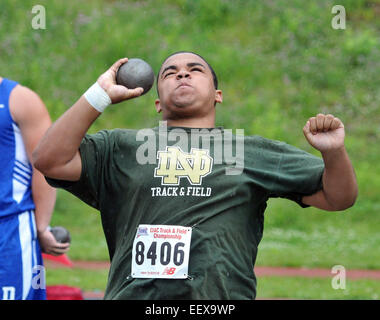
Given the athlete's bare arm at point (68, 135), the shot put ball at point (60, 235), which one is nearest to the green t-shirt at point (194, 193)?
the athlete's bare arm at point (68, 135)

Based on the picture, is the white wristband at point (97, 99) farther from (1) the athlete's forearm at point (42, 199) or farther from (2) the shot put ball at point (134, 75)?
(1) the athlete's forearm at point (42, 199)

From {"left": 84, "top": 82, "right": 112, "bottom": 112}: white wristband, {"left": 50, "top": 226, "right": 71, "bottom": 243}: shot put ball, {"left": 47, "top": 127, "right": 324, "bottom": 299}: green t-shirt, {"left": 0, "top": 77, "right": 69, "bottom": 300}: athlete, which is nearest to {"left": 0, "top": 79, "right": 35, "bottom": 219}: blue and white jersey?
{"left": 0, "top": 77, "right": 69, "bottom": 300}: athlete

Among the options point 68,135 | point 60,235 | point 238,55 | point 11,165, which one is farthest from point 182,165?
point 238,55

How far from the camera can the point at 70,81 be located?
57.4 ft

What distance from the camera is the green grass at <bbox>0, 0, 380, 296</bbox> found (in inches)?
646

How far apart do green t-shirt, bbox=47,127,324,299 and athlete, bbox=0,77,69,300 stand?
100 centimetres

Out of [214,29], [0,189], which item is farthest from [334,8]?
[0,189]

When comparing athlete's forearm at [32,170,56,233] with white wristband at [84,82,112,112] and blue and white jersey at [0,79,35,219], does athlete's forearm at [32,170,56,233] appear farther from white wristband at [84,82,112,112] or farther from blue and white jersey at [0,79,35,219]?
white wristband at [84,82,112,112]

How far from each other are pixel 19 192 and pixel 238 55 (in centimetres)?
1347

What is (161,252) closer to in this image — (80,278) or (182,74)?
(182,74)

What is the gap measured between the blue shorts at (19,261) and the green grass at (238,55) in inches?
328

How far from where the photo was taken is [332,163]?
4098 millimetres

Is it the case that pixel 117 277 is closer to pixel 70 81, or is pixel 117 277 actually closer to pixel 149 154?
pixel 149 154
